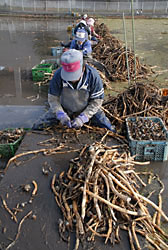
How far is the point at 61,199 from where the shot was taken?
2.44 m

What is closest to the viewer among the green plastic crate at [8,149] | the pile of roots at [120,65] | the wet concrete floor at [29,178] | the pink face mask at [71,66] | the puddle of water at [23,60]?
the wet concrete floor at [29,178]

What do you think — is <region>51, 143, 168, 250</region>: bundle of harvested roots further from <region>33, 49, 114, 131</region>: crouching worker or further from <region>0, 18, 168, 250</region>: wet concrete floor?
<region>33, 49, 114, 131</region>: crouching worker

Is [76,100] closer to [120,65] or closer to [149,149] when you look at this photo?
[149,149]

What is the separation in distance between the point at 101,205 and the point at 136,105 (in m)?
2.47

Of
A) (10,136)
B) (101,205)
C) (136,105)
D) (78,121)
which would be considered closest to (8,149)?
(10,136)

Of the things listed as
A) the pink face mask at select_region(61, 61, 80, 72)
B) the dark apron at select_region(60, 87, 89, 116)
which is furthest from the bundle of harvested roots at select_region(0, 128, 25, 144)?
the pink face mask at select_region(61, 61, 80, 72)

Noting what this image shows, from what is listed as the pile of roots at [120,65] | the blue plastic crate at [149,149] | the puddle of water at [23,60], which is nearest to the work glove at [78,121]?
the blue plastic crate at [149,149]

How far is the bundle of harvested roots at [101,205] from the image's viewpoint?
2.17 m

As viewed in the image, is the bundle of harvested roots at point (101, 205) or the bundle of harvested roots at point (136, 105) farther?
the bundle of harvested roots at point (136, 105)

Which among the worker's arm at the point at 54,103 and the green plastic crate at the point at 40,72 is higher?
the green plastic crate at the point at 40,72

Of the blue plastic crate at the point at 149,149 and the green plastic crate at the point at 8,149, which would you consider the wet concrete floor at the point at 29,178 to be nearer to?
the blue plastic crate at the point at 149,149

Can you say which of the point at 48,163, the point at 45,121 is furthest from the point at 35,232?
the point at 45,121

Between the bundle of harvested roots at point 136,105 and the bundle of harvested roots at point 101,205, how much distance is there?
1.69m

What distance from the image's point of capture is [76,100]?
3693mm
